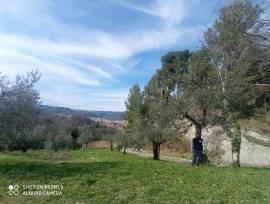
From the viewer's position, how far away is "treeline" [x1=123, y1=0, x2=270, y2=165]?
12867 millimetres

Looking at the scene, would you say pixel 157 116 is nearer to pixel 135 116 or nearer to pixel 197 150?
pixel 197 150

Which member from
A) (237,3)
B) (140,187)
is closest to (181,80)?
(237,3)

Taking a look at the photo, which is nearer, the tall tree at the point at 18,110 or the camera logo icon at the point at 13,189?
the camera logo icon at the point at 13,189

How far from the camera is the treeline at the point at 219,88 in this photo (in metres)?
12.9

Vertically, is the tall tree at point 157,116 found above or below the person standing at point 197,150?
above

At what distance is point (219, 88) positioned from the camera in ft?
88.6

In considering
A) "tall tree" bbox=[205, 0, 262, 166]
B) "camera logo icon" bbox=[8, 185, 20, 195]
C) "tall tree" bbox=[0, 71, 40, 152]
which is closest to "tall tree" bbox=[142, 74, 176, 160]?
"tall tree" bbox=[205, 0, 262, 166]

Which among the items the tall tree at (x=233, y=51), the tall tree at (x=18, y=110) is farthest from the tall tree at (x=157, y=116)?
the tall tree at (x=18, y=110)

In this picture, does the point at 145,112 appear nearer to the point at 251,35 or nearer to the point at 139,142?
the point at 139,142

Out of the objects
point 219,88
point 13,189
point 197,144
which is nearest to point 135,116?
point 219,88

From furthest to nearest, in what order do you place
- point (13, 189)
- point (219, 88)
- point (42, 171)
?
point (219, 88)
point (42, 171)
point (13, 189)

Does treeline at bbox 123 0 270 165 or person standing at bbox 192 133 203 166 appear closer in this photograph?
treeline at bbox 123 0 270 165

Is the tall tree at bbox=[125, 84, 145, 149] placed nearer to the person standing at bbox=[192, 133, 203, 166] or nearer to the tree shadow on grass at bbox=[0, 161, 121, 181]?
the person standing at bbox=[192, 133, 203, 166]

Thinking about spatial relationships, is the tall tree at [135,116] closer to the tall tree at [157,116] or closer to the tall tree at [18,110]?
the tall tree at [157,116]
